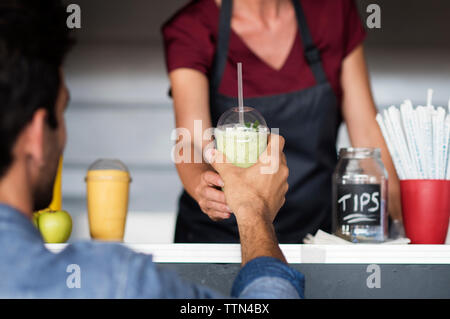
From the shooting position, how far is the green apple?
1286 mm

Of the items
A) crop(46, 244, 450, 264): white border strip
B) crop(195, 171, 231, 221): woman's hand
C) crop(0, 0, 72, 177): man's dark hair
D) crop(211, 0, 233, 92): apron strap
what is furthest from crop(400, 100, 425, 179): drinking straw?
crop(0, 0, 72, 177): man's dark hair

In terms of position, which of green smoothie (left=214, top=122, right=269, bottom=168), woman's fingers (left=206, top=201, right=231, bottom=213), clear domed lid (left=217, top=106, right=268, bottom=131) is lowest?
woman's fingers (left=206, top=201, right=231, bottom=213)

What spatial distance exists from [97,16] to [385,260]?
2.09 meters

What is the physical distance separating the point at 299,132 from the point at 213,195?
75 centimetres

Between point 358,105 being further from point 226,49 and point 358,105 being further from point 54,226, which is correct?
point 54,226

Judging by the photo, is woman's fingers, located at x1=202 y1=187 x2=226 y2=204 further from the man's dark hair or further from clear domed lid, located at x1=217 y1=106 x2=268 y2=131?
the man's dark hair

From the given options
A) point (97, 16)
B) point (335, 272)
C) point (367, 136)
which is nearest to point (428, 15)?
point (367, 136)

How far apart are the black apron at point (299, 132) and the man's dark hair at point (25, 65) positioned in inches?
42.7

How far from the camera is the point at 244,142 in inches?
45.8

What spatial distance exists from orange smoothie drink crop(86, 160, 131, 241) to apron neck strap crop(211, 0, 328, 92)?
589 mm

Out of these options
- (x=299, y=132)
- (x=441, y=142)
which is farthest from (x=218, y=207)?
(x=299, y=132)

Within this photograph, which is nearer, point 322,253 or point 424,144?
point 322,253
